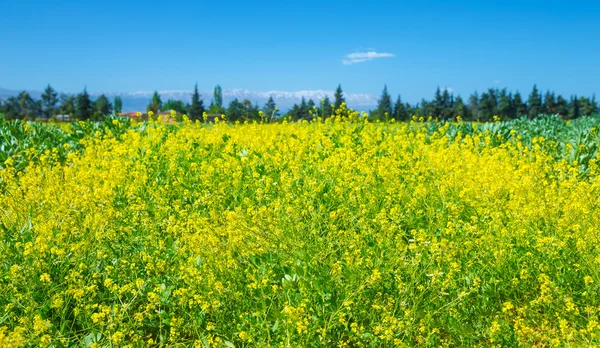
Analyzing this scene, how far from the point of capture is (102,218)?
16.6 ft

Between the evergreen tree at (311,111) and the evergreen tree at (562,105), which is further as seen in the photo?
the evergreen tree at (562,105)

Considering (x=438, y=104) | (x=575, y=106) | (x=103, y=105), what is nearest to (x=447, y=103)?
(x=438, y=104)

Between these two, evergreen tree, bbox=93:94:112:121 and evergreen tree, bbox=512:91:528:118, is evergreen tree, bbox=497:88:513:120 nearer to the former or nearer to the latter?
evergreen tree, bbox=512:91:528:118

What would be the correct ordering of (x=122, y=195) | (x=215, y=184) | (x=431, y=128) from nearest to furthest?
(x=122, y=195), (x=215, y=184), (x=431, y=128)

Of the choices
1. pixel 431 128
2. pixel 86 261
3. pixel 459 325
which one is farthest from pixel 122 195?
pixel 431 128

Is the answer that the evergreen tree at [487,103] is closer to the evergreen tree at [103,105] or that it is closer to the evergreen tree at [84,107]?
the evergreen tree at [84,107]

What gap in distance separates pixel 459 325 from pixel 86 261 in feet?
9.94

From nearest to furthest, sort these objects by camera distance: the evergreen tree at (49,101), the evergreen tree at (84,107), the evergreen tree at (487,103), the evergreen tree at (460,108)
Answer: the evergreen tree at (460,108) → the evergreen tree at (84,107) → the evergreen tree at (487,103) → the evergreen tree at (49,101)

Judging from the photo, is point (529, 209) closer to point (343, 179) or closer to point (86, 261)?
point (343, 179)

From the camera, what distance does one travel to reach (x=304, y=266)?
168 inches

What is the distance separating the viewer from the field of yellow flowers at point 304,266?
3.81 metres

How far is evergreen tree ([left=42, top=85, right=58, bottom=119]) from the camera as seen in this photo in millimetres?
93500

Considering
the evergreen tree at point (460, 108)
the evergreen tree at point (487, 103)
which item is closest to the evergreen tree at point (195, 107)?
the evergreen tree at point (460, 108)

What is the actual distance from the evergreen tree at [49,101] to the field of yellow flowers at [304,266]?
96917 millimetres
